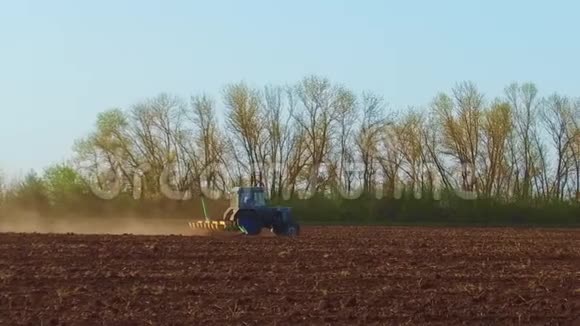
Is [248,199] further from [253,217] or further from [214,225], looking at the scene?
[214,225]

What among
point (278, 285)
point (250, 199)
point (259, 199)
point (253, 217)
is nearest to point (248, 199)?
point (250, 199)

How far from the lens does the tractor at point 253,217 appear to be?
3650 centimetres

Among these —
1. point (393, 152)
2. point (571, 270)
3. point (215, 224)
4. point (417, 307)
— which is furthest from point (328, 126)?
point (417, 307)

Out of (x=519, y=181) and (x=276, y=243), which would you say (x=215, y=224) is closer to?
(x=276, y=243)

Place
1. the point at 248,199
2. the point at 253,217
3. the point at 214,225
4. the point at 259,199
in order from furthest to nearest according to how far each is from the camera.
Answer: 1. the point at 214,225
2. the point at 259,199
3. the point at 248,199
4. the point at 253,217

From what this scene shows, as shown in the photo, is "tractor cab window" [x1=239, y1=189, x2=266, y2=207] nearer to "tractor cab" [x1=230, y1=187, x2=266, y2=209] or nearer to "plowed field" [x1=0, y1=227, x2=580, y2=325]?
"tractor cab" [x1=230, y1=187, x2=266, y2=209]

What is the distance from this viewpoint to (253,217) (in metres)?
36.6

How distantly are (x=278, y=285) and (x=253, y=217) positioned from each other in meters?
18.3

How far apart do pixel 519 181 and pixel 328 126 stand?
17493mm

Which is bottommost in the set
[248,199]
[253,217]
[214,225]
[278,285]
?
[278,285]

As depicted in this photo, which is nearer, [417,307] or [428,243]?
[417,307]

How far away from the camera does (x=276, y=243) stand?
30.1 metres

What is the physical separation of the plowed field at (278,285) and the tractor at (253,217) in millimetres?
→ 7632

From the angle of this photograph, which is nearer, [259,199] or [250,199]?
[250,199]
